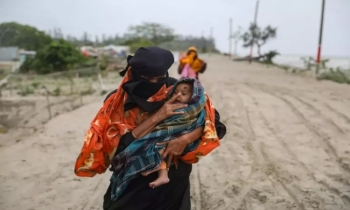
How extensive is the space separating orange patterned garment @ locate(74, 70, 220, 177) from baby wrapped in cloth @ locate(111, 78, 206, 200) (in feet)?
0.18

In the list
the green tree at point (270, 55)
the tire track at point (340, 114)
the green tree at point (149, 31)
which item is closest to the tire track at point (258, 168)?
the tire track at point (340, 114)

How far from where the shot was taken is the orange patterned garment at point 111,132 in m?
2.12

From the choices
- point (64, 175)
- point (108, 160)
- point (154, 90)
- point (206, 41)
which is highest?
point (154, 90)

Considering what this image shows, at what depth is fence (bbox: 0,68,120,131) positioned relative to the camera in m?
9.80

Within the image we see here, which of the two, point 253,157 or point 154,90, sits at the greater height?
point 154,90

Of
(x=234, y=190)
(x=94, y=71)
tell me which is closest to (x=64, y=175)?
(x=234, y=190)

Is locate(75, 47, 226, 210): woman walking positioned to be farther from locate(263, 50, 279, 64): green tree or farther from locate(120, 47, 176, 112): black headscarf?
locate(263, 50, 279, 64): green tree

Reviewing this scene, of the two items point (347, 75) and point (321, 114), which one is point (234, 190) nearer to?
point (321, 114)

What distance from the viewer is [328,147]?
5.79 meters

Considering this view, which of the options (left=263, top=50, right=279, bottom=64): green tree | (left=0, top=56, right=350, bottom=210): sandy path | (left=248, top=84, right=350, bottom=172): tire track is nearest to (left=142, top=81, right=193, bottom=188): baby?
(left=0, top=56, right=350, bottom=210): sandy path

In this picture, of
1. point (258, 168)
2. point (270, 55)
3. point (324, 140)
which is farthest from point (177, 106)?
point (270, 55)

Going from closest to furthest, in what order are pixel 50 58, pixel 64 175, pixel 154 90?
pixel 154 90
pixel 64 175
pixel 50 58

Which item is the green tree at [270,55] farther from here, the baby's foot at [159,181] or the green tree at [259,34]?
the baby's foot at [159,181]

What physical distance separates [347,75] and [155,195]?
1283 cm
